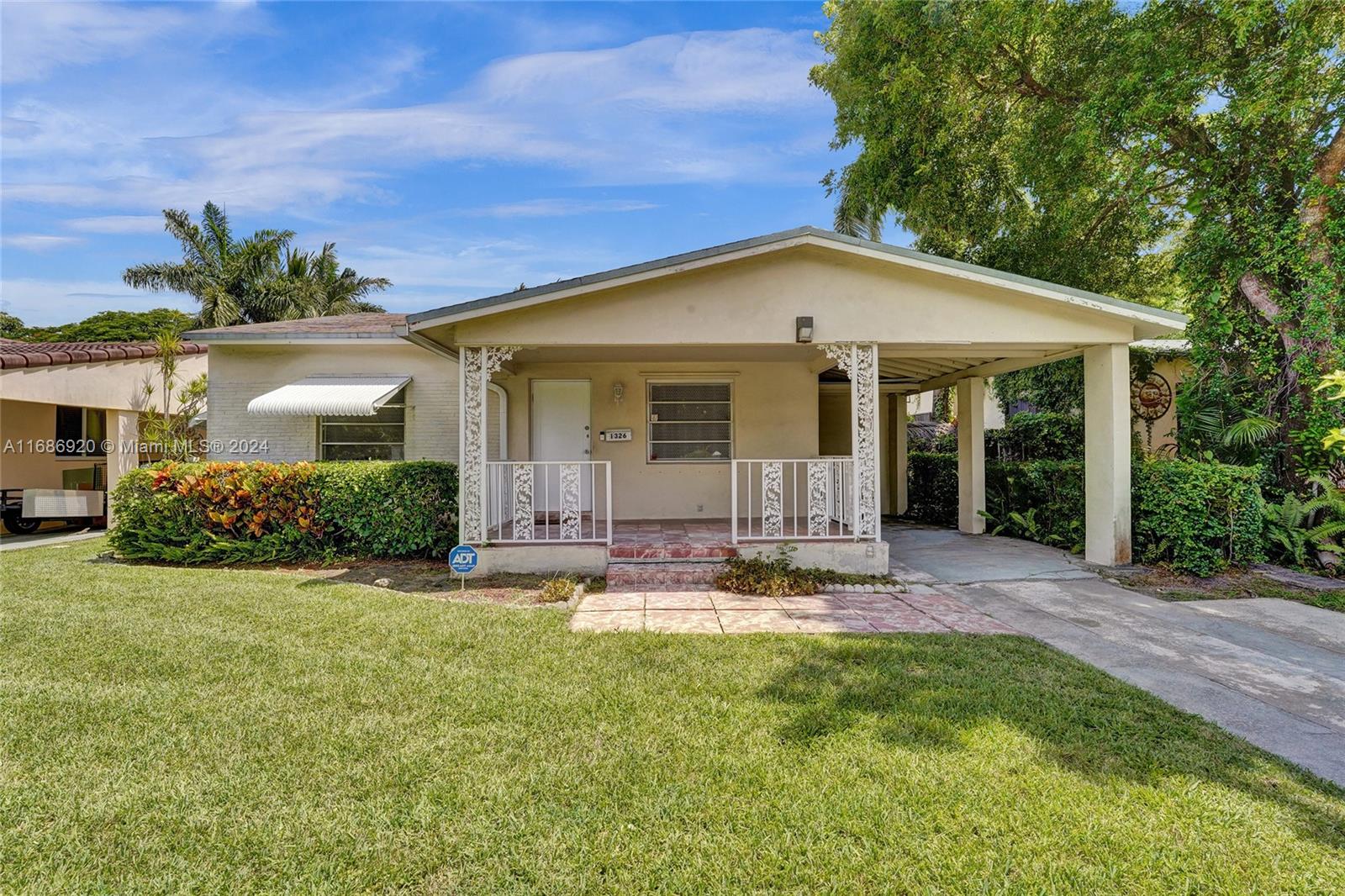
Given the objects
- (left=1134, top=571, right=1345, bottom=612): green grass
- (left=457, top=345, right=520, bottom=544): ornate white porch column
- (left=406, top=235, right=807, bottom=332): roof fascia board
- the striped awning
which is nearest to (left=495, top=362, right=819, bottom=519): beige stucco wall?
the striped awning

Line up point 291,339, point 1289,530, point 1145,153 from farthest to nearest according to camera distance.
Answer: point 291,339
point 1145,153
point 1289,530

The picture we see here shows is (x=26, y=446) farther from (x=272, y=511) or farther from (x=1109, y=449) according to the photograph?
(x=1109, y=449)

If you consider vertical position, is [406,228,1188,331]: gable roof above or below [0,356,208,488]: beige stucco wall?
above

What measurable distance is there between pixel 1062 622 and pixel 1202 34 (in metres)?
9.94

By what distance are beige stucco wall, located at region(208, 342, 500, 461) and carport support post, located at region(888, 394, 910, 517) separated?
376 inches

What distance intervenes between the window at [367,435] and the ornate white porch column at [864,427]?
324 inches

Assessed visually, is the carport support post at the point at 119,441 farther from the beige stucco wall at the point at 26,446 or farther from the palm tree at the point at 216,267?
the palm tree at the point at 216,267

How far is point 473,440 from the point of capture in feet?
27.9

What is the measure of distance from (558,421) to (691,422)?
254 centimetres

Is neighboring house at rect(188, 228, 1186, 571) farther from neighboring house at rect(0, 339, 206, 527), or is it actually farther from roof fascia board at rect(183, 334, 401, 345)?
neighboring house at rect(0, 339, 206, 527)

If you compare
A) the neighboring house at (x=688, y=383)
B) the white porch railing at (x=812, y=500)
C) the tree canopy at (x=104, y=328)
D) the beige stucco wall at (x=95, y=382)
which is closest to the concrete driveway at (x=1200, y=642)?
the white porch railing at (x=812, y=500)

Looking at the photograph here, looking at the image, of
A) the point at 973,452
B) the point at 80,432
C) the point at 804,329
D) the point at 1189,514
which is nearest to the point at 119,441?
the point at 80,432

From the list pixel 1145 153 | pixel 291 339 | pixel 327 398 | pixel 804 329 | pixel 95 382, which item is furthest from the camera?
pixel 95 382

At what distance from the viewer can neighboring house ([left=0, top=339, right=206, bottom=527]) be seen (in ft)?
38.2
